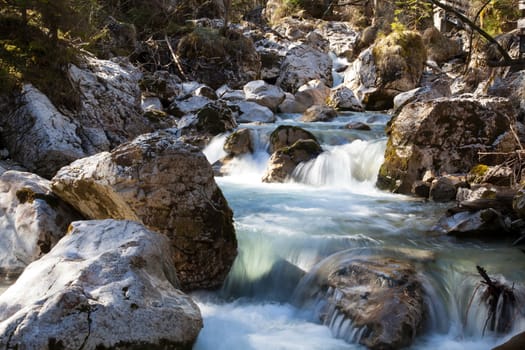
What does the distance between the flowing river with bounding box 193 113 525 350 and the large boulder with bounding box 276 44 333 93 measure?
33.1 feet

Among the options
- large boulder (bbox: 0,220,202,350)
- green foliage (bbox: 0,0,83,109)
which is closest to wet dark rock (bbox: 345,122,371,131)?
green foliage (bbox: 0,0,83,109)

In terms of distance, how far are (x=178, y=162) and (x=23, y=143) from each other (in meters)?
4.11

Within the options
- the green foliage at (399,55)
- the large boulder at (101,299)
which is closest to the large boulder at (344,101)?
the green foliage at (399,55)

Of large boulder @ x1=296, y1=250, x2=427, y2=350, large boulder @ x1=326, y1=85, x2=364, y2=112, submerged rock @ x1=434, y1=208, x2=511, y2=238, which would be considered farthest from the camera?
large boulder @ x1=326, y1=85, x2=364, y2=112

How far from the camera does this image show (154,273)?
3395 millimetres

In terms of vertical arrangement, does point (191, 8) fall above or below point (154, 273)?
above

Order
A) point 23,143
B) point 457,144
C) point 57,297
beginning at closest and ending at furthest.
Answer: point 57,297
point 23,143
point 457,144

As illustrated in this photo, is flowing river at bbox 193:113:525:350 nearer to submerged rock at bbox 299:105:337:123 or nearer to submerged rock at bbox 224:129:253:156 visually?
submerged rock at bbox 224:129:253:156

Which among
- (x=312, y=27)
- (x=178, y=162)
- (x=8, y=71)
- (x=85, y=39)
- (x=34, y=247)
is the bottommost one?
(x=34, y=247)

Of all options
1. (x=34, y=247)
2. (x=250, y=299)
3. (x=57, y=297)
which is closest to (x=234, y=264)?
Result: (x=250, y=299)

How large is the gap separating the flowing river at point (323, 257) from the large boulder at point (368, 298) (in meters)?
0.08

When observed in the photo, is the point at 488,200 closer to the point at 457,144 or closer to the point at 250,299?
the point at 457,144

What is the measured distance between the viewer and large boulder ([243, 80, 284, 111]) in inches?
599

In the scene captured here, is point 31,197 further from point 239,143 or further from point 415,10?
point 415,10
